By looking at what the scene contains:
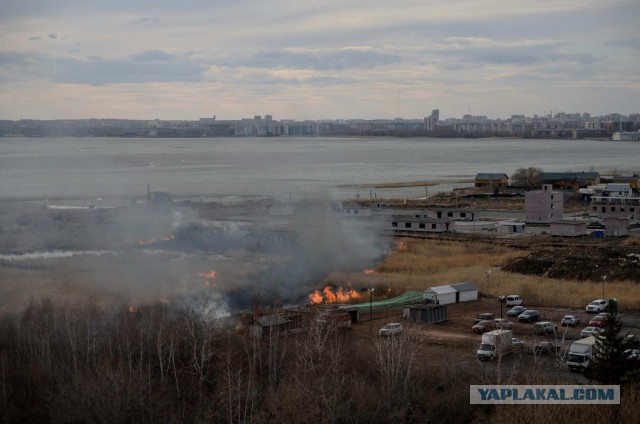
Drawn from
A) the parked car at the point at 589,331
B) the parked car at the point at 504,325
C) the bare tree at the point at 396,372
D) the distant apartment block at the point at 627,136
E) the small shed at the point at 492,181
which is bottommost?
the parked car at the point at 504,325

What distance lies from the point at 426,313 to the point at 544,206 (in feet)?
26.5

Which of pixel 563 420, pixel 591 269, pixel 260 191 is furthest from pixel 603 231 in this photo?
pixel 260 191

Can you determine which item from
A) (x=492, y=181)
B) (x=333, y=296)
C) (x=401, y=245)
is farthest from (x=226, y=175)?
(x=333, y=296)

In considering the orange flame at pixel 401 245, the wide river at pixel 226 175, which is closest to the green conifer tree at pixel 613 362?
the orange flame at pixel 401 245

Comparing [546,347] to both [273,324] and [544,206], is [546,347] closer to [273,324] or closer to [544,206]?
[273,324]

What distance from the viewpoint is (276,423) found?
4.89 meters

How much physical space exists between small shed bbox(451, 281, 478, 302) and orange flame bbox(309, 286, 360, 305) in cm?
111

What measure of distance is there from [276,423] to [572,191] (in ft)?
56.8

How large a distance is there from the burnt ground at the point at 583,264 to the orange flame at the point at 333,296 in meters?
2.50

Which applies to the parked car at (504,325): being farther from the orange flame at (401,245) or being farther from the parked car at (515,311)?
the orange flame at (401,245)

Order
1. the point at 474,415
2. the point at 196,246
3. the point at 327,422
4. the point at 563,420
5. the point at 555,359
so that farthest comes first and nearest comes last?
the point at 196,246 < the point at 555,359 < the point at 474,415 < the point at 327,422 < the point at 563,420

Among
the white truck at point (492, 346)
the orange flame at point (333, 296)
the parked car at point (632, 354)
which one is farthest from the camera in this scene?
the orange flame at point (333, 296)

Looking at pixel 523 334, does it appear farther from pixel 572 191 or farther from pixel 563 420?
pixel 572 191

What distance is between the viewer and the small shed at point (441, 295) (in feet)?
28.3
